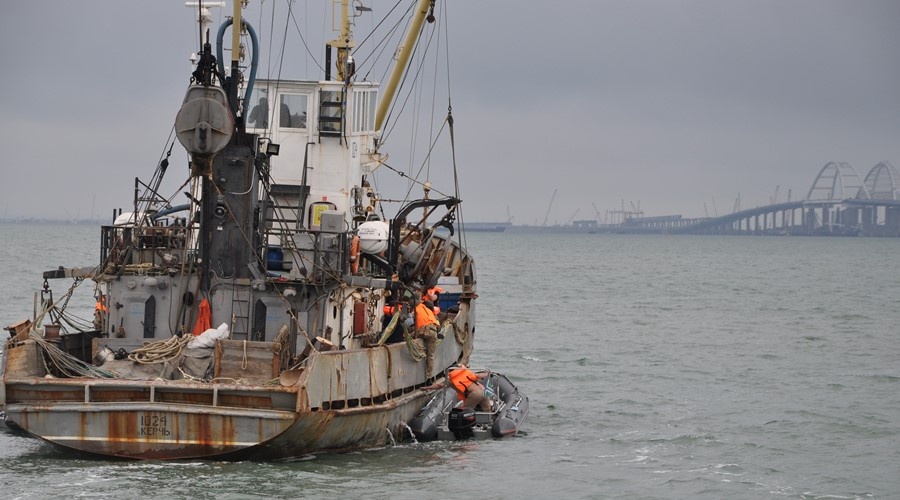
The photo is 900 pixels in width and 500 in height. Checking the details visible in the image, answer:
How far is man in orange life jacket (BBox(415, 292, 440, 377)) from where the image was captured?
2106cm

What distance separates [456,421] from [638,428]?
4.48 meters

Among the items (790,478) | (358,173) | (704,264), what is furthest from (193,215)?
(704,264)

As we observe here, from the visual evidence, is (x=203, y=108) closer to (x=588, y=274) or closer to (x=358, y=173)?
(x=358, y=173)

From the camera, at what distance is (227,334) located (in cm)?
1848

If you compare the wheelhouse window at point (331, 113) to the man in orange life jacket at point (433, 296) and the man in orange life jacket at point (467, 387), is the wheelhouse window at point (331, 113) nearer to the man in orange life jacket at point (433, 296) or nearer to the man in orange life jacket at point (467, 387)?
the man in orange life jacket at point (433, 296)

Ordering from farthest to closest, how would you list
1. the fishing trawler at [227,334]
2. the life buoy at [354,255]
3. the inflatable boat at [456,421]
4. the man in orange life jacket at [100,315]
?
the man in orange life jacket at [100,315], the life buoy at [354,255], the inflatable boat at [456,421], the fishing trawler at [227,334]

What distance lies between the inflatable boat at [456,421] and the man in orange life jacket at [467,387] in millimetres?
129

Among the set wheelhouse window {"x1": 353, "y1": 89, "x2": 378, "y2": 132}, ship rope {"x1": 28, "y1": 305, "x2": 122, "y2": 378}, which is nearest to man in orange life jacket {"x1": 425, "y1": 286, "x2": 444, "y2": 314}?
wheelhouse window {"x1": 353, "y1": 89, "x2": 378, "y2": 132}

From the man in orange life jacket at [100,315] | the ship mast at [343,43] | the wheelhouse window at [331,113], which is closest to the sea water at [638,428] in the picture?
the man in orange life jacket at [100,315]

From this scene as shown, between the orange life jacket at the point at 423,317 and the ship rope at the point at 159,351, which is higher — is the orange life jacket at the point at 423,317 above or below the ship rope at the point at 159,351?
above

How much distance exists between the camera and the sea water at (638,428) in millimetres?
17375

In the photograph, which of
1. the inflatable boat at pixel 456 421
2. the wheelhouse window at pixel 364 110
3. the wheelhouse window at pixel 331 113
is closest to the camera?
the inflatable boat at pixel 456 421

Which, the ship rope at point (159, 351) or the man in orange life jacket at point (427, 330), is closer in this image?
the ship rope at point (159, 351)

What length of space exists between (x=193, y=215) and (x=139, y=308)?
7.21ft
